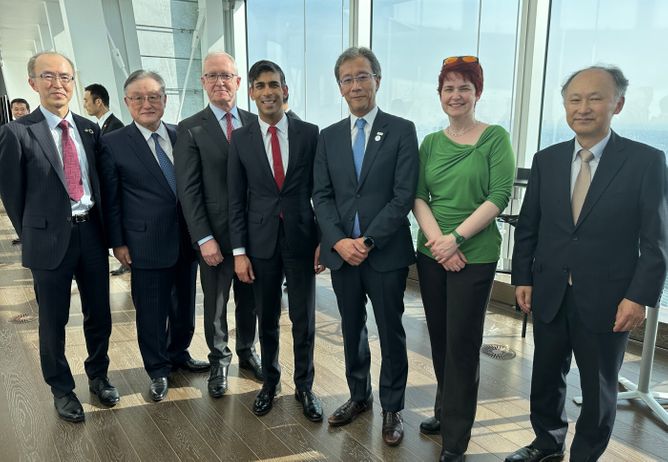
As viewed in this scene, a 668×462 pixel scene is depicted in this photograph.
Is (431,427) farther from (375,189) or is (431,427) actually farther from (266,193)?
(266,193)

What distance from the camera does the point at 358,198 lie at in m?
2.47

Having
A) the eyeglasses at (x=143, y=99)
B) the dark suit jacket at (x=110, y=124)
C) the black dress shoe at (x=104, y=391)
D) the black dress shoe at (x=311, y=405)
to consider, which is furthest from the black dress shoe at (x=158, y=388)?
the dark suit jacket at (x=110, y=124)

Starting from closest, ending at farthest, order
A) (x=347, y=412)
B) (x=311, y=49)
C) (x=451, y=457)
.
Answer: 1. (x=451, y=457)
2. (x=347, y=412)
3. (x=311, y=49)

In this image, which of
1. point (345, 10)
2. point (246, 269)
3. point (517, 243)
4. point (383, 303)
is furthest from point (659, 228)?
point (345, 10)

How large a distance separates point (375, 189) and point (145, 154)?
1.36 meters

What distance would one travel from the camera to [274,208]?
2.70 metres

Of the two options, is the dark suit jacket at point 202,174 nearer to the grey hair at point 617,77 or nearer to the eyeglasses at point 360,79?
the eyeglasses at point 360,79

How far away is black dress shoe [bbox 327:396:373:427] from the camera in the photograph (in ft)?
9.16

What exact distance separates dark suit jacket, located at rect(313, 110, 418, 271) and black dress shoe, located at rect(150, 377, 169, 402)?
4.63 ft

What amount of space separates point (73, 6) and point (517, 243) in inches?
303

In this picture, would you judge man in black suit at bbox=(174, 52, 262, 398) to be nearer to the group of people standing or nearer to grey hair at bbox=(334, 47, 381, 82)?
the group of people standing

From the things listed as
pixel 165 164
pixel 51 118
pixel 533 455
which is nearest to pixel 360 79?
pixel 165 164

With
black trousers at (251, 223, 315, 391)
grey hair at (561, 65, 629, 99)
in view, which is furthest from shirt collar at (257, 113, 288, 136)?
grey hair at (561, 65, 629, 99)

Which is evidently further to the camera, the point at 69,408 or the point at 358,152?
the point at 69,408
